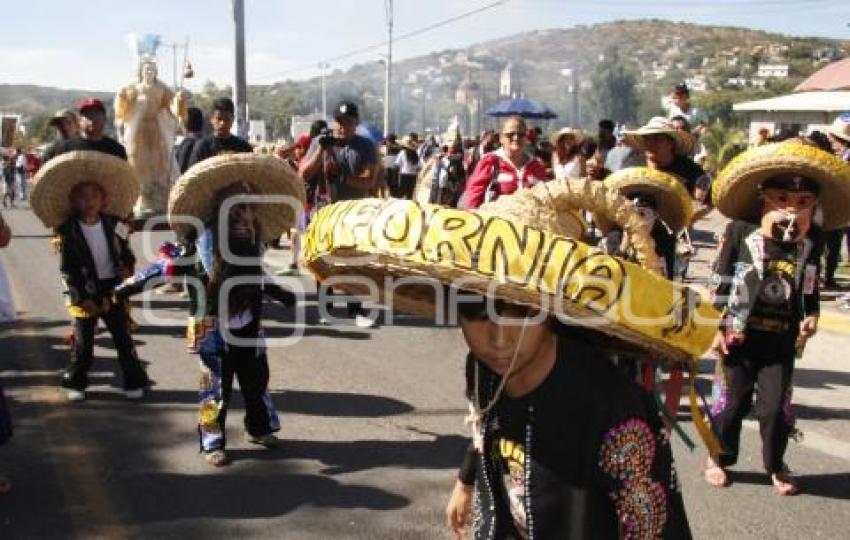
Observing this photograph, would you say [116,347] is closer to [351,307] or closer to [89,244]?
[89,244]

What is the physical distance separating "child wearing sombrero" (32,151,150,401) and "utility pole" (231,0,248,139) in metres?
11.6

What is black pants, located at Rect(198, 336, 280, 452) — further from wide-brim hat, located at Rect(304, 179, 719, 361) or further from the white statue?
the white statue

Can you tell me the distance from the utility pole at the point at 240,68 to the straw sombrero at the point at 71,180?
38.0 feet

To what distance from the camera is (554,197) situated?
195cm

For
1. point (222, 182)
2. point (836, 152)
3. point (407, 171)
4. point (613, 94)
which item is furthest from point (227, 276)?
point (613, 94)

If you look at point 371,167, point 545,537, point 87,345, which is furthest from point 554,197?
point 371,167

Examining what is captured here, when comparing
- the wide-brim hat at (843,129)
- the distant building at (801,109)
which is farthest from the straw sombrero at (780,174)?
the distant building at (801,109)

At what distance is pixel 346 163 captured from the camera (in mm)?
8109

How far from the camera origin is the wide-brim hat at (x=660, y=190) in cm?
451

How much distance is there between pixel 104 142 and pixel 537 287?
702cm

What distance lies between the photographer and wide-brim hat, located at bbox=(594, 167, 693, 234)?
4512mm

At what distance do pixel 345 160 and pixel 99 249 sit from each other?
287cm

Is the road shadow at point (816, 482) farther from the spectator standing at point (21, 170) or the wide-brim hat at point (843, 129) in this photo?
the spectator standing at point (21, 170)

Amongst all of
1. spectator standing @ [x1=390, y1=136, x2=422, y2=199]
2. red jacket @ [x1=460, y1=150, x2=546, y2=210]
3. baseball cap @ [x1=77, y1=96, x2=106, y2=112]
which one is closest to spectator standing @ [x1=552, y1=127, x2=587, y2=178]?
red jacket @ [x1=460, y1=150, x2=546, y2=210]
